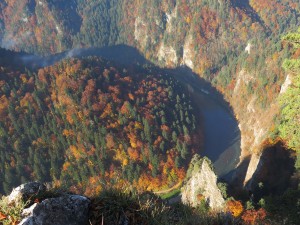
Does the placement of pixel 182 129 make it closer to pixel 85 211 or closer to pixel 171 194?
pixel 171 194

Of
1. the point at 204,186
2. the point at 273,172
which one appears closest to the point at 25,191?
the point at 204,186

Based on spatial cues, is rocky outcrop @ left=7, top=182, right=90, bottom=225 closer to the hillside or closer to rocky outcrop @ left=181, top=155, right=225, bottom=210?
rocky outcrop @ left=181, top=155, right=225, bottom=210

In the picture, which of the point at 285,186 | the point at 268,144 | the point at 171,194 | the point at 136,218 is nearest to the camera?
the point at 136,218

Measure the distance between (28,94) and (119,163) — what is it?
5923 cm

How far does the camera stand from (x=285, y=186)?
6200 centimetres

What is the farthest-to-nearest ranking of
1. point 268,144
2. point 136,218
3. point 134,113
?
point 134,113 → point 268,144 → point 136,218

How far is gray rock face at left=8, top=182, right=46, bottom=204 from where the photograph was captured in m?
13.8

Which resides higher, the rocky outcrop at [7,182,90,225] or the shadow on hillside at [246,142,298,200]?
the rocky outcrop at [7,182,90,225]

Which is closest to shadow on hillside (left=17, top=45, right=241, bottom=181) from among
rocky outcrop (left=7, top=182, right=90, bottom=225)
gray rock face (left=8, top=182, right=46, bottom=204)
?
gray rock face (left=8, top=182, right=46, bottom=204)

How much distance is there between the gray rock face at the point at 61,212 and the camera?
40.1 feet

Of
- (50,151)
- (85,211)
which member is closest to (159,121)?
(50,151)

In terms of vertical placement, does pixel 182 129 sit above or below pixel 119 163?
above

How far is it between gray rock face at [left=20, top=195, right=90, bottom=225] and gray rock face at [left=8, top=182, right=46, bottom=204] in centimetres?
162

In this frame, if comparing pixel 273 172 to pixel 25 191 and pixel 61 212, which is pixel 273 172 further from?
pixel 61 212
